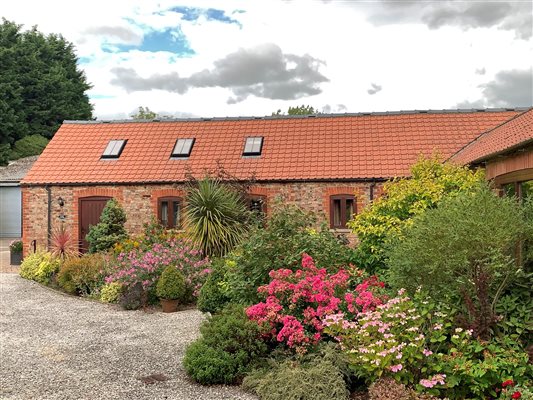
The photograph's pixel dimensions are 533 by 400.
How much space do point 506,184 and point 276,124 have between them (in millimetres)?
11240

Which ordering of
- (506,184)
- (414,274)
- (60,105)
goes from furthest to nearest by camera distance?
1. (60,105)
2. (506,184)
3. (414,274)

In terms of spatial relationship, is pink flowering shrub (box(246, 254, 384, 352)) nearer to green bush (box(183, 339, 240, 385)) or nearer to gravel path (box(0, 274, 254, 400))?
green bush (box(183, 339, 240, 385))

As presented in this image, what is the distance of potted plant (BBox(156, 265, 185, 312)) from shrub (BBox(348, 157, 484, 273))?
387 cm

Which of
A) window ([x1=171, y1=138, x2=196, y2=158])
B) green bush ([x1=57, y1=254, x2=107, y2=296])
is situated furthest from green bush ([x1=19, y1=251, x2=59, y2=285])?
window ([x1=171, y1=138, x2=196, y2=158])

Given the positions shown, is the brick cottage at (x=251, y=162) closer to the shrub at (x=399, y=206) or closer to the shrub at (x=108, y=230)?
the shrub at (x=108, y=230)

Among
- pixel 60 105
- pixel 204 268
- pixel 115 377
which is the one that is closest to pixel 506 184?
pixel 204 268

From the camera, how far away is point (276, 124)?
2117 cm

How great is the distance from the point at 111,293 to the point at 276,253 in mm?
5709

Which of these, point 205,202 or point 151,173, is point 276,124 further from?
point 205,202

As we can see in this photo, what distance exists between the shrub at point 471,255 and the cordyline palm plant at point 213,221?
287 inches

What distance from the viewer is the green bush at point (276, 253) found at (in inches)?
356

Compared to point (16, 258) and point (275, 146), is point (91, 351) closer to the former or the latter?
point (275, 146)

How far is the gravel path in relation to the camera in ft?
23.2

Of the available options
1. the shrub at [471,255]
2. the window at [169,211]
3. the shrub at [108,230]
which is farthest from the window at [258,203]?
the shrub at [471,255]
